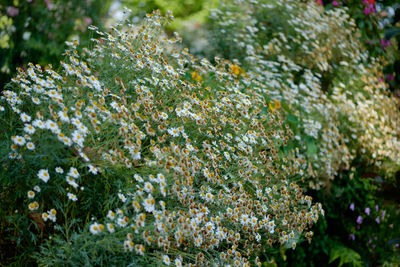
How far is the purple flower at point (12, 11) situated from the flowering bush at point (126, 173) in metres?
1.30

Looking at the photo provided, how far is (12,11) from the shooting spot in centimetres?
336

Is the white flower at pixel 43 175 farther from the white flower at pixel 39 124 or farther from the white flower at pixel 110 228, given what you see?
the white flower at pixel 110 228

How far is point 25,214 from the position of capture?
183 centimetres

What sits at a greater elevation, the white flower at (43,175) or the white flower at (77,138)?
the white flower at (77,138)

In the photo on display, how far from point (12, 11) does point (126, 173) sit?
6.95ft

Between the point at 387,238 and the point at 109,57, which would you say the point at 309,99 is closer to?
the point at 387,238

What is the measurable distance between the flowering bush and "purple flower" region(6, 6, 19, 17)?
1.30 metres

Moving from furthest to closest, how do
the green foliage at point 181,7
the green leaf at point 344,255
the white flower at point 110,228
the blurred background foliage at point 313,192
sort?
the green foliage at point 181,7, the green leaf at point 344,255, the blurred background foliage at point 313,192, the white flower at point 110,228

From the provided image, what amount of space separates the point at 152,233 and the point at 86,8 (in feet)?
8.77

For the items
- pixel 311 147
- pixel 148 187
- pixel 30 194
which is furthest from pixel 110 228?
pixel 311 147

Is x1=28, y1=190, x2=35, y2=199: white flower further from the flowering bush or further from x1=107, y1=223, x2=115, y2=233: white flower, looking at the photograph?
x1=107, y1=223, x2=115, y2=233: white flower

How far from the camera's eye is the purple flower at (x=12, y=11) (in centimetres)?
333

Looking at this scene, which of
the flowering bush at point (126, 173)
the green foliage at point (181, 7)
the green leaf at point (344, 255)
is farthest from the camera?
the green foliage at point (181, 7)

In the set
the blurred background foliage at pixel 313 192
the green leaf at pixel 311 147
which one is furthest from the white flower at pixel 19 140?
the green leaf at pixel 311 147
